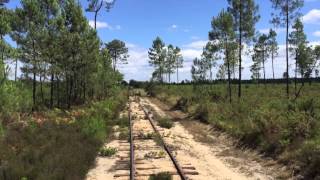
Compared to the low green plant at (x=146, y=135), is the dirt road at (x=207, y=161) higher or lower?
lower

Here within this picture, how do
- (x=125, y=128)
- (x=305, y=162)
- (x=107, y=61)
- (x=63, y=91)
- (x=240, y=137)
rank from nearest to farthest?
(x=305, y=162), (x=240, y=137), (x=125, y=128), (x=63, y=91), (x=107, y=61)

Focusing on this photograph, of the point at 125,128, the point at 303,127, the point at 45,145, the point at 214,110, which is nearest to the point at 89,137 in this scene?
the point at 45,145

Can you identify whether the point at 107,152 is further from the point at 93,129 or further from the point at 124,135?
the point at 124,135

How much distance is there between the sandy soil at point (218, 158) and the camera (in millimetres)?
13250

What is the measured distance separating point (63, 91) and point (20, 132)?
31634mm

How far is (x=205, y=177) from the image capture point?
40.2 ft

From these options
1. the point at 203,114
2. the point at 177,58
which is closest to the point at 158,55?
the point at 177,58

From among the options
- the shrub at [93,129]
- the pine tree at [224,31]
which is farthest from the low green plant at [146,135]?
the pine tree at [224,31]

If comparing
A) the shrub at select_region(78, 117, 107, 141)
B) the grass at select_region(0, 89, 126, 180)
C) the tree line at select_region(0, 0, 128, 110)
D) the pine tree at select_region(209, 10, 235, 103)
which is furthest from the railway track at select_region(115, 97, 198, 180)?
the pine tree at select_region(209, 10, 235, 103)

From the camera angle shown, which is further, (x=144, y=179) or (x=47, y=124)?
(x=47, y=124)

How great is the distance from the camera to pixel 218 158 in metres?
16.1

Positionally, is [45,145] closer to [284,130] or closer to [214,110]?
[284,130]

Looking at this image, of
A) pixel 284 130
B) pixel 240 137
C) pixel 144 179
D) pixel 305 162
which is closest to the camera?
pixel 144 179

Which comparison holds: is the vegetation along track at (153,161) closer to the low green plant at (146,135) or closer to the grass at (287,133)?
the low green plant at (146,135)
